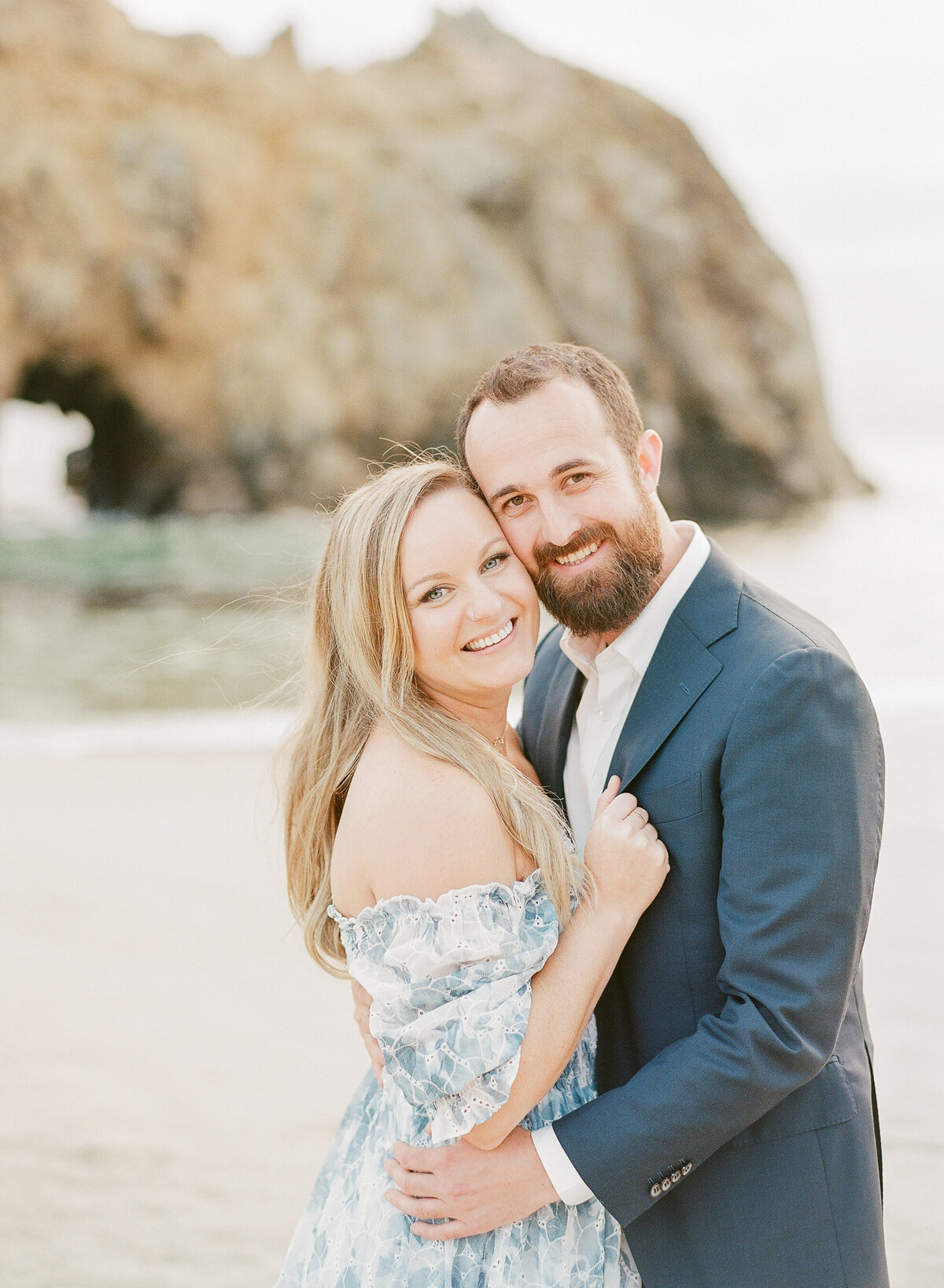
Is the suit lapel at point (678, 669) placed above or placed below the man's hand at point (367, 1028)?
above

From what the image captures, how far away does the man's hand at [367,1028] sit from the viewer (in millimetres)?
2096

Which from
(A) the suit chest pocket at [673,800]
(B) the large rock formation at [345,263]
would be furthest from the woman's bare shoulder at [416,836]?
(B) the large rock formation at [345,263]

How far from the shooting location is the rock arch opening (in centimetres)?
2817

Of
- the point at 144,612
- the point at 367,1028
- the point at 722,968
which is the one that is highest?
the point at 722,968

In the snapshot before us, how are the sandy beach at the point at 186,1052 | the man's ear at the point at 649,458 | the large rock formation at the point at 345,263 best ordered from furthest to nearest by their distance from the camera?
1. the large rock formation at the point at 345,263
2. the sandy beach at the point at 186,1052
3. the man's ear at the point at 649,458

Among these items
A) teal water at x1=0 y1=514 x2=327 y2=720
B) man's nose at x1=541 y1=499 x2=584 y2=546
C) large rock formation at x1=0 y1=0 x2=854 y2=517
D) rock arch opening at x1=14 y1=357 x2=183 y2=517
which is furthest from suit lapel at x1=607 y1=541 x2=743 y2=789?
rock arch opening at x1=14 y1=357 x2=183 y2=517

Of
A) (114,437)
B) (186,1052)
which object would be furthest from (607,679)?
(114,437)

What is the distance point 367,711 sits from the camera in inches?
86.9

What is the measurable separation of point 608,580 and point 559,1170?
1.12m

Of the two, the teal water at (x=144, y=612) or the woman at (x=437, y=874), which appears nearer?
the woman at (x=437, y=874)

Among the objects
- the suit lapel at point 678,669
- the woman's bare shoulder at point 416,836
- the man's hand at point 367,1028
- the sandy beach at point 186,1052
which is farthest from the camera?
the sandy beach at point 186,1052

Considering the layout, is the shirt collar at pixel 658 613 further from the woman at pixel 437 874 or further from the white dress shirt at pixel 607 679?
the woman at pixel 437 874

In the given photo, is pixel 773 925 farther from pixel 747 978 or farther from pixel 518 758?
pixel 518 758

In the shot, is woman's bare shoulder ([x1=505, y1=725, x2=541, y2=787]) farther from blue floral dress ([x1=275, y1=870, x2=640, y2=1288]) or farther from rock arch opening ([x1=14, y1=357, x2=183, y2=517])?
rock arch opening ([x1=14, y1=357, x2=183, y2=517])
